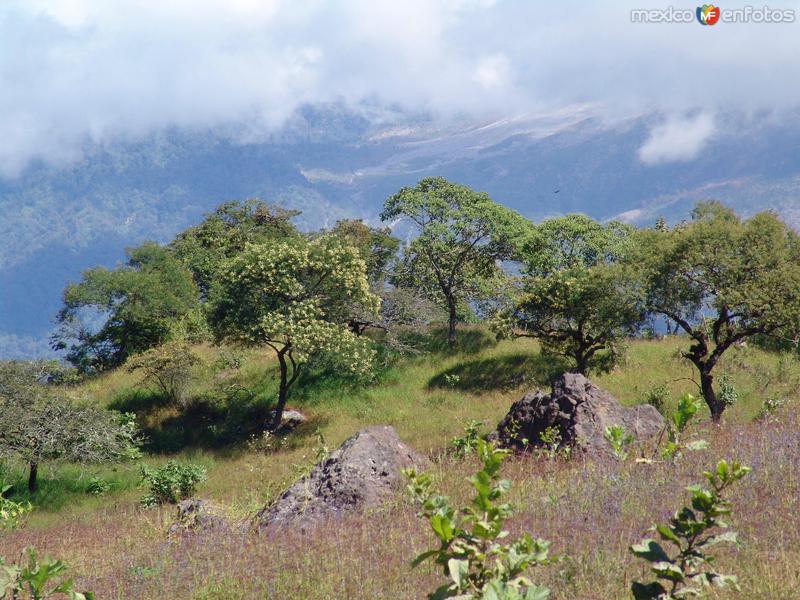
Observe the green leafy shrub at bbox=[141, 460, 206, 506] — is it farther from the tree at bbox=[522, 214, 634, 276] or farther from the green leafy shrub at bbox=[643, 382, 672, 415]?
the tree at bbox=[522, 214, 634, 276]

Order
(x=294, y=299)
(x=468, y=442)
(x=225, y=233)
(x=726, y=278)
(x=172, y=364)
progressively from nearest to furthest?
(x=468, y=442) → (x=726, y=278) → (x=294, y=299) → (x=172, y=364) → (x=225, y=233)

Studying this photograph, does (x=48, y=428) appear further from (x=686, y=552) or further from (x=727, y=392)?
(x=727, y=392)

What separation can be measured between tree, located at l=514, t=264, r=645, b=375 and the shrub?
52.0 ft

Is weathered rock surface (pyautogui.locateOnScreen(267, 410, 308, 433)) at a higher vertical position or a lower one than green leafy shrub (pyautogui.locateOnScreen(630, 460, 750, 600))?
lower

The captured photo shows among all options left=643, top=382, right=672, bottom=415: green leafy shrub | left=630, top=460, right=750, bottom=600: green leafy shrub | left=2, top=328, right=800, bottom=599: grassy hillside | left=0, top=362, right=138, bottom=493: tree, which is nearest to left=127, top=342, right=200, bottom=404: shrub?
left=0, top=362, right=138, bottom=493: tree

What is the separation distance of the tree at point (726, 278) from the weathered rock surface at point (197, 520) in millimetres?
14515

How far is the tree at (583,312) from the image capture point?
22312 millimetres

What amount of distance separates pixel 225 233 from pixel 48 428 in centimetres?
4899

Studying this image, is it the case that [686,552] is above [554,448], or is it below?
above

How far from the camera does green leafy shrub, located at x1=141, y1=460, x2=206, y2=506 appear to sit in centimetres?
1970

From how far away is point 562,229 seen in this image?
1480 inches

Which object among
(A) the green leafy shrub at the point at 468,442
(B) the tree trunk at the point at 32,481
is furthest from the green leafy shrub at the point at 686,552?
(B) the tree trunk at the point at 32,481

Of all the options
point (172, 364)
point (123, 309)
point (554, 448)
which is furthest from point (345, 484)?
point (123, 309)

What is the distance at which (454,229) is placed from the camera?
3478 centimetres
